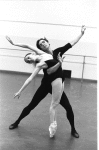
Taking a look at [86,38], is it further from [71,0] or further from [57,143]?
[57,143]

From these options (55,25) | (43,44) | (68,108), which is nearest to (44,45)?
(43,44)

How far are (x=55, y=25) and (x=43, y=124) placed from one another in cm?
331

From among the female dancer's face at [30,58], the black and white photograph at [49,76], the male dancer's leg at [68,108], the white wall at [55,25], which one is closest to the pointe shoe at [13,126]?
the black and white photograph at [49,76]

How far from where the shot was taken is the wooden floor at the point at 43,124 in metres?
2.97

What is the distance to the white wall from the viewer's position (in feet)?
19.9

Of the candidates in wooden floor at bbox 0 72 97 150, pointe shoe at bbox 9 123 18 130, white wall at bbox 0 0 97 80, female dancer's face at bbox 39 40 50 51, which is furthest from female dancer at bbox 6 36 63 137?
white wall at bbox 0 0 97 80

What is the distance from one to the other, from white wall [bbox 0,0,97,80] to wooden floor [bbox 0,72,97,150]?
1.10m

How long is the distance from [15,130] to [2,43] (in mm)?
3653

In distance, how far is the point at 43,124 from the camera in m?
3.57

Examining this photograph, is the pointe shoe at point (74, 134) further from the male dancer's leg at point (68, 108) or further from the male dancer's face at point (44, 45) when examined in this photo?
→ the male dancer's face at point (44, 45)

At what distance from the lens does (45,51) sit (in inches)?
117

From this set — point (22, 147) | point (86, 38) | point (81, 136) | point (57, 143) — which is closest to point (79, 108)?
point (81, 136)

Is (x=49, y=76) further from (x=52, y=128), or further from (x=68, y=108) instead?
(x=52, y=128)

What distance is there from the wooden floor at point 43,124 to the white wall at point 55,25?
1103mm
